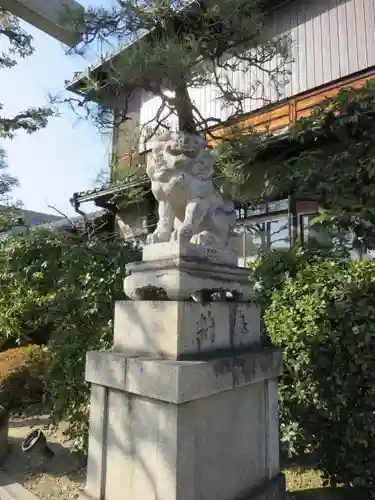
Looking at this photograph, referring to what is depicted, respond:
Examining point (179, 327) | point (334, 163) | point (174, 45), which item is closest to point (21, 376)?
point (179, 327)

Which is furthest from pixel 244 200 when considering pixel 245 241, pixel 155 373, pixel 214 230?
pixel 155 373

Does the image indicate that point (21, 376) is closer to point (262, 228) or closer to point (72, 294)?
point (72, 294)

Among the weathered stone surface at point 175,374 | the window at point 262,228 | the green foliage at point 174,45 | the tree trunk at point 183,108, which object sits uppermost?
the green foliage at point 174,45

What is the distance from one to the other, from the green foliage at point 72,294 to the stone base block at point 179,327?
1749mm

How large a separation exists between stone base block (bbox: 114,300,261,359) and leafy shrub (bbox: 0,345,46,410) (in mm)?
4718

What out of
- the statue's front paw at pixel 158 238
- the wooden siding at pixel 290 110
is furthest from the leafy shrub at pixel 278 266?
the wooden siding at pixel 290 110

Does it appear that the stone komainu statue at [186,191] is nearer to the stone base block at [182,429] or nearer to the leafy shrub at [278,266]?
the stone base block at [182,429]

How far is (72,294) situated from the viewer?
5.23 metres

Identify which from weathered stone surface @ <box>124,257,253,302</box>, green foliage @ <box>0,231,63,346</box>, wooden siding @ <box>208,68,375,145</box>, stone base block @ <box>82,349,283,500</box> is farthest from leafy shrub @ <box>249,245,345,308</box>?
green foliage @ <box>0,231,63,346</box>

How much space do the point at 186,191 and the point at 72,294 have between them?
9.34 feet

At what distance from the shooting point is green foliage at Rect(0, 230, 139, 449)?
4.77m

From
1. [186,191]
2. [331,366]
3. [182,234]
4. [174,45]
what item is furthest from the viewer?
[174,45]

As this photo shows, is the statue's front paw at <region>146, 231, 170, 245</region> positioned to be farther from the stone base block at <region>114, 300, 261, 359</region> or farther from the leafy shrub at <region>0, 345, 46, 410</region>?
the leafy shrub at <region>0, 345, 46, 410</region>

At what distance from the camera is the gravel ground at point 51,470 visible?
414cm
